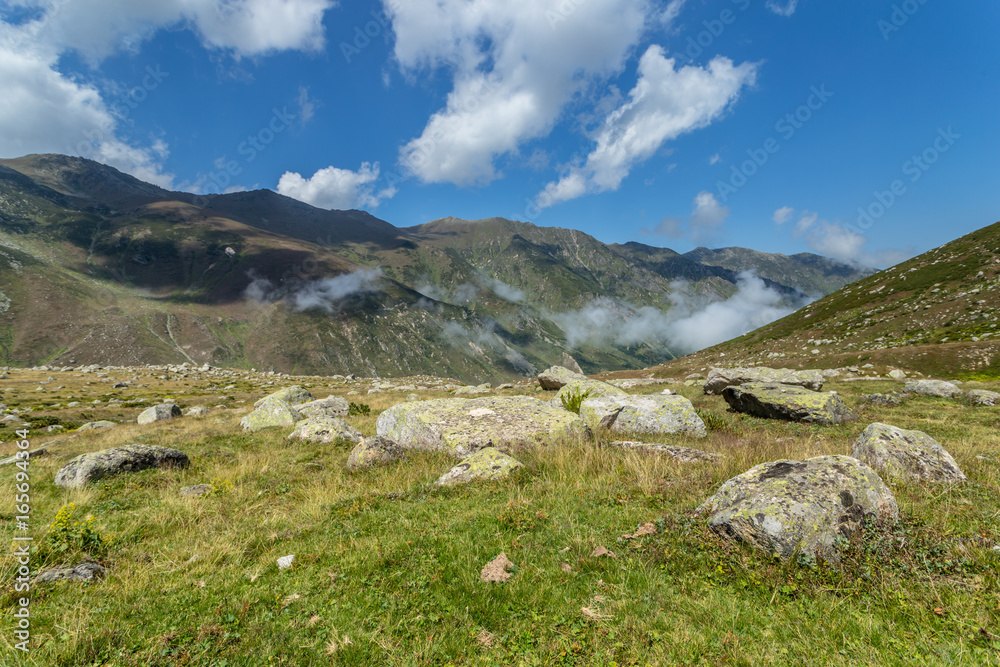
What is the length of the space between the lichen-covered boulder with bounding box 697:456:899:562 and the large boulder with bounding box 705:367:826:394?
2311 cm

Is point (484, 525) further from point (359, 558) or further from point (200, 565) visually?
point (200, 565)

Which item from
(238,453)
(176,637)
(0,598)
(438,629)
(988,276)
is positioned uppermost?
(988,276)

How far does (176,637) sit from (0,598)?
3.31 metres

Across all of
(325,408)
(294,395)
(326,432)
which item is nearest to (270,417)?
(325,408)

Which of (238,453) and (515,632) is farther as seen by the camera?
(238,453)

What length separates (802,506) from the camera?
6379mm

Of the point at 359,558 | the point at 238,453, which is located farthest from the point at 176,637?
the point at 238,453

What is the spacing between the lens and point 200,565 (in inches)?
270

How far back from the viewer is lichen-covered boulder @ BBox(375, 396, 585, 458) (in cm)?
1426

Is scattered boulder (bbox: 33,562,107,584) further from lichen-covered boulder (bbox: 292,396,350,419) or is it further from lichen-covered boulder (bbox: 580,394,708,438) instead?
lichen-covered boulder (bbox: 292,396,350,419)

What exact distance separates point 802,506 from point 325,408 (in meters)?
29.2

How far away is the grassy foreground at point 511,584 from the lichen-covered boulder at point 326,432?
7747mm

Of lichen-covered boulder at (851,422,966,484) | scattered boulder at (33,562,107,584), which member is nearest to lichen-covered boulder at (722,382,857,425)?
lichen-covered boulder at (851,422,966,484)

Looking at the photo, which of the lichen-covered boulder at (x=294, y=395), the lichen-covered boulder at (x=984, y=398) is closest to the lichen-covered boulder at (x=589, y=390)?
the lichen-covered boulder at (x=984, y=398)
